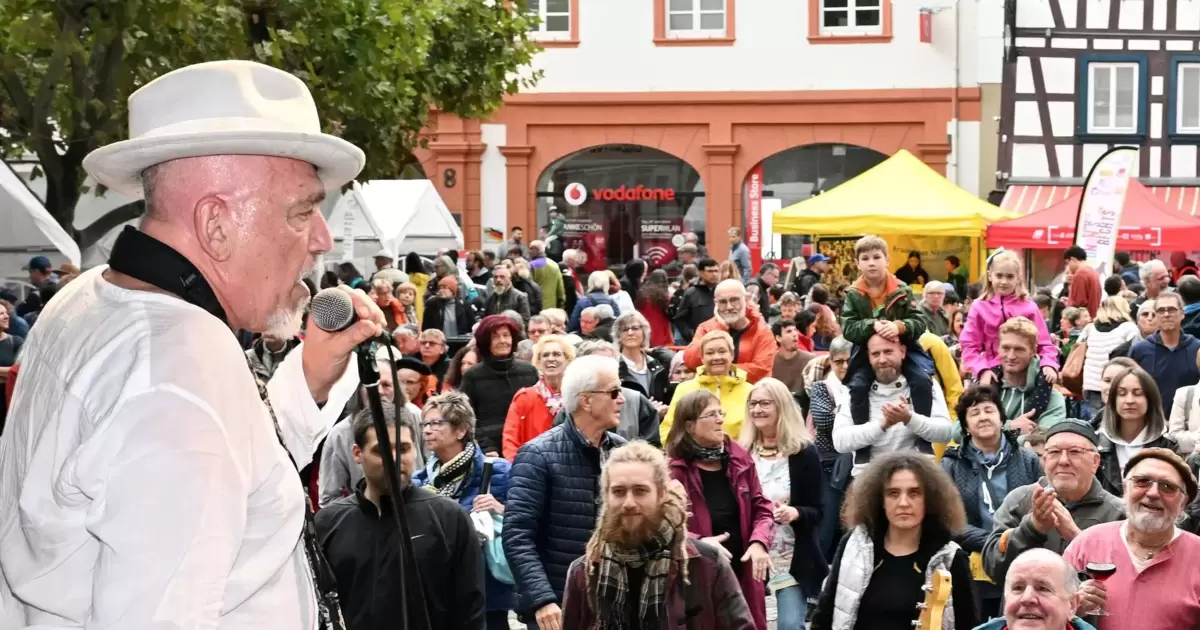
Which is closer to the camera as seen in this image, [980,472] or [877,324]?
[980,472]

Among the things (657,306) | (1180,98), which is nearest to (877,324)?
(657,306)

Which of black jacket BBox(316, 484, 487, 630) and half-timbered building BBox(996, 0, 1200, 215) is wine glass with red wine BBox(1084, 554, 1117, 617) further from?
half-timbered building BBox(996, 0, 1200, 215)

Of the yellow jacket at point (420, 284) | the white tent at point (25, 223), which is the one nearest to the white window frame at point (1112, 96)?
the yellow jacket at point (420, 284)

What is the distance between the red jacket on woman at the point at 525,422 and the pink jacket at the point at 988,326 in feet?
9.74

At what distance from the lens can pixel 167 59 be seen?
13.2 metres

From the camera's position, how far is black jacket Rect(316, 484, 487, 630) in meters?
6.21

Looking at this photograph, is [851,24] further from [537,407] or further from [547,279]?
[537,407]

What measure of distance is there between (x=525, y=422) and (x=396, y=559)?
11.9ft

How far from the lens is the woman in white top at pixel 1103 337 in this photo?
12.6 metres

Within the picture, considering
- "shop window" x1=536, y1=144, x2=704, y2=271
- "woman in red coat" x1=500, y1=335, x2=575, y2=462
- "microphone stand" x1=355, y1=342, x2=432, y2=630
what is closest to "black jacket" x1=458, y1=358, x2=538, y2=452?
"woman in red coat" x1=500, y1=335, x2=575, y2=462

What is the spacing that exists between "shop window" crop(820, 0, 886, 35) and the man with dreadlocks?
28.6 m

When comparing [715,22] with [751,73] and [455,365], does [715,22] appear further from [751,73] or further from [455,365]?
[455,365]

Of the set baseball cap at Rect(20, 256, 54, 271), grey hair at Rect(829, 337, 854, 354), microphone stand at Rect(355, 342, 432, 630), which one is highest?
microphone stand at Rect(355, 342, 432, 630)

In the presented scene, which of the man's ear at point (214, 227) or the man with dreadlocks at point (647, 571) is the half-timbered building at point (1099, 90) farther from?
the man's ear at point (214, 227)
